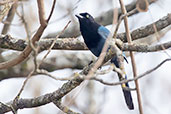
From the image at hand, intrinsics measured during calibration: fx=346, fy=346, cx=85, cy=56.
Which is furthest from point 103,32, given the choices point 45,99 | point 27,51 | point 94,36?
point 27,51

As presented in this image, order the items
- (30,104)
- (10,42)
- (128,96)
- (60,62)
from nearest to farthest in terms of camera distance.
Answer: (30,104)
(10,42)
(128,96)
(60,62)

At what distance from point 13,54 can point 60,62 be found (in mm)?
914

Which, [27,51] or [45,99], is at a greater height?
[27,51]

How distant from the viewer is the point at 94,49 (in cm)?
455

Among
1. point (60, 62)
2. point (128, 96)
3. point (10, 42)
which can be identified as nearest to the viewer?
point (10, 42)

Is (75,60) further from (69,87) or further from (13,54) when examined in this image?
(69,87)

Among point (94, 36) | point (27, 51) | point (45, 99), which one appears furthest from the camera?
point (94, 36)

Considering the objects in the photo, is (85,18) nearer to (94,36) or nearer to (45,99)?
(94,36)

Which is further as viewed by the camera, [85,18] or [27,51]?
[85,18]

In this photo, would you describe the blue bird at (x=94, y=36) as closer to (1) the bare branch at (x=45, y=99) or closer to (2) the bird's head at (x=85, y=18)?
(2) the bird's head at (x=85, y=18)

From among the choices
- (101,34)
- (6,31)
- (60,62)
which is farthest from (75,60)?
(101,34)

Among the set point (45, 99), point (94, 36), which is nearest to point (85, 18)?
point (94, 36)

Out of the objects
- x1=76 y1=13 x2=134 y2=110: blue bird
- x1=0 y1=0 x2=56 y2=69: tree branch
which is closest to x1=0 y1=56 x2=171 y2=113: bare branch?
x1=0 y1=0 x2=56 y2=69: tree branch

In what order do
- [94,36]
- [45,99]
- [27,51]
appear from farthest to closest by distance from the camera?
1. [94,36]
2. [45,99]
3. [27,51]
